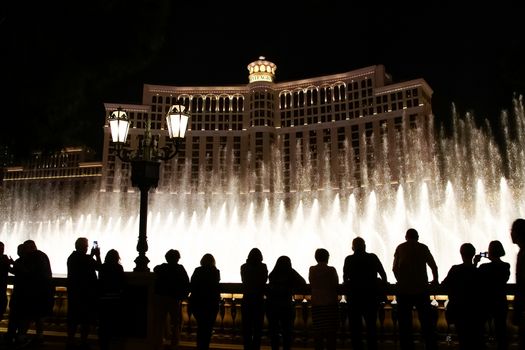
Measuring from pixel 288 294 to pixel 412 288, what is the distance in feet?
5.30

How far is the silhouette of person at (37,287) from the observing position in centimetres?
732

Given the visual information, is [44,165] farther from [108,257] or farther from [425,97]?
[108,257]

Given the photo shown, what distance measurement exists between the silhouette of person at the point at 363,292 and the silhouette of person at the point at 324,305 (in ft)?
0.68

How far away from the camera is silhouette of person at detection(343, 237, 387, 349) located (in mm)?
6289

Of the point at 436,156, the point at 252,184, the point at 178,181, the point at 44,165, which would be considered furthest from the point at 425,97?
the point at 44,165

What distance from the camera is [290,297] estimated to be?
6527 millimetres

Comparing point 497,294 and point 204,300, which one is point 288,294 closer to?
point 204,300

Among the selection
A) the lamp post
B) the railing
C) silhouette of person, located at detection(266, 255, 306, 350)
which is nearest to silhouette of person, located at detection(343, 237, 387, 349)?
the railing

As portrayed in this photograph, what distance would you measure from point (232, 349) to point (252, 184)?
73.6 metres

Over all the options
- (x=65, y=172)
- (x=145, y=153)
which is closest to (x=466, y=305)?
(x=145, y=153)

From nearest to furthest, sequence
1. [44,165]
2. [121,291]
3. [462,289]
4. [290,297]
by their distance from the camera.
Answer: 1. [462,289]
2. [290,297]
3. [121,291]
4. [44,165]

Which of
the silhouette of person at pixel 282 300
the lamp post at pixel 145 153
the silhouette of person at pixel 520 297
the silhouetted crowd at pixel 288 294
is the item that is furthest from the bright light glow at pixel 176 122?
the silhouette of person at pixel 520 297

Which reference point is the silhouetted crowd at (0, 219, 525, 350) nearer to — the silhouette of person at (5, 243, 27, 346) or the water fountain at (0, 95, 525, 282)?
the silhouette of person at (5, 243, 27, 346)

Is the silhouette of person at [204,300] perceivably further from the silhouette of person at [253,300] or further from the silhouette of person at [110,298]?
the silhouette of person at [110,298]
